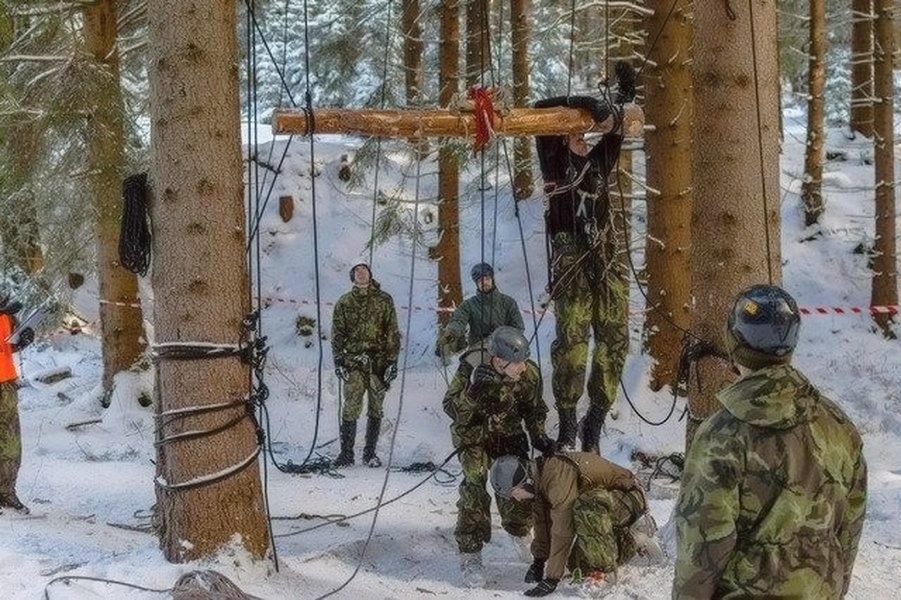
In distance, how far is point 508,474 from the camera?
5312 millimetres

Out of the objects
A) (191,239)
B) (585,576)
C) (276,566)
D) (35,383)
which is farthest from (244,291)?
(35,383)

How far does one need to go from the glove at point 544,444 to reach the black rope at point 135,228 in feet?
7.88

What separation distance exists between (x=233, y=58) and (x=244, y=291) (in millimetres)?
1115

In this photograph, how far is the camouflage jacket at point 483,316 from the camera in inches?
312

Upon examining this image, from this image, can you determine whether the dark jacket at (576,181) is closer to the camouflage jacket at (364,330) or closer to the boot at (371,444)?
the camouflage jacket at (364,330)

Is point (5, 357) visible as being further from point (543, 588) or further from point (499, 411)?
point (543, 588)

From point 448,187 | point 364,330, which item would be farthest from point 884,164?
point 364,330

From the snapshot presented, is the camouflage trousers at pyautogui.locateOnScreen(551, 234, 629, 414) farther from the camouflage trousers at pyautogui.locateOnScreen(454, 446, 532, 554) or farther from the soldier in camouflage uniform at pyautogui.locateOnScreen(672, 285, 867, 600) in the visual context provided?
the soldier in camouflage uniform at pyautogui.locateOnScreen(672, 285, 867, 600)

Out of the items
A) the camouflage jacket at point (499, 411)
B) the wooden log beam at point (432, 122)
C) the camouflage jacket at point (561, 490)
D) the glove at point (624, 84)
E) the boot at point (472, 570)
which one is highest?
the glove at point (624, 84)

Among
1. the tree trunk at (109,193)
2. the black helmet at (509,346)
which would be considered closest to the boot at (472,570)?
the black helmet at (509,346)

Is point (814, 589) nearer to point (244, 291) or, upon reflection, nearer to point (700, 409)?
point (700, 409)

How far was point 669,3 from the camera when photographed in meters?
9.02

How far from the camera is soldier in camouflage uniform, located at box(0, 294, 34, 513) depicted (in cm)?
645

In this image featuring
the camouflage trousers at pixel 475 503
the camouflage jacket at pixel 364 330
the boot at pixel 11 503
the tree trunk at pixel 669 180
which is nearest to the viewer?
the camouflage trousers at pixel 475 503
